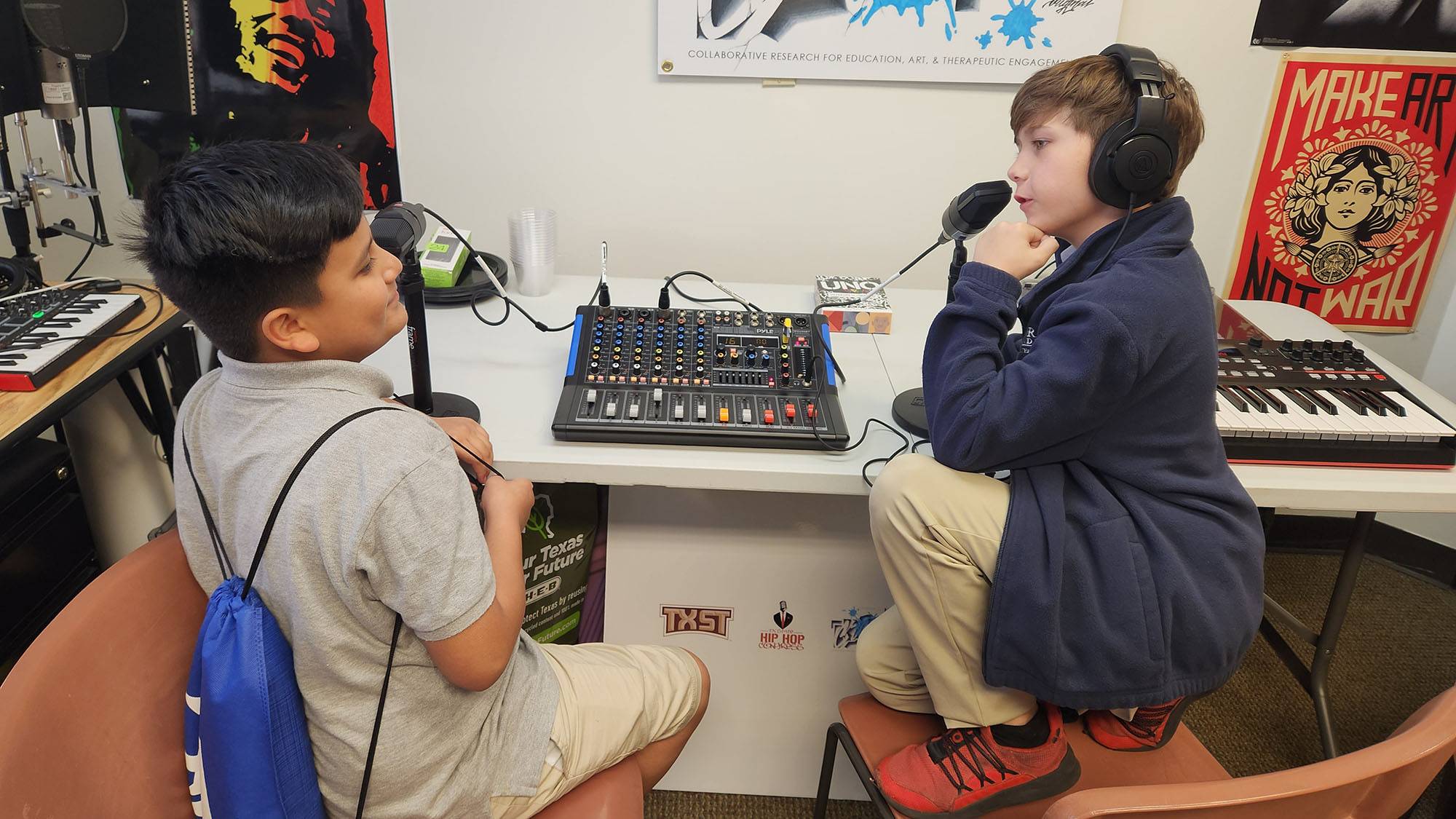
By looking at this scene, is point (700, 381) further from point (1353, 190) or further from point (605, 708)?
point (1353, 190)

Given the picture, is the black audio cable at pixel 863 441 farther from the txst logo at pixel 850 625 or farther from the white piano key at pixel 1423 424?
the white piano key at pixel 1423 424

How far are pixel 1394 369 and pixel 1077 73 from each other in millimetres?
884

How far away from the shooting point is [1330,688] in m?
2.00

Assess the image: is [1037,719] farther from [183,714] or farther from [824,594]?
[183,714]

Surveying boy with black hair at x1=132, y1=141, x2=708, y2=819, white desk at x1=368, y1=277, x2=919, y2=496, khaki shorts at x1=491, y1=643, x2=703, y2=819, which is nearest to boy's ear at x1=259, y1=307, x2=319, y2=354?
boy with black hair at x1=132, y1=141, x2=708, y2=819

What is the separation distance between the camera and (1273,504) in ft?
3.90

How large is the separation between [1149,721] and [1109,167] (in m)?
0.68

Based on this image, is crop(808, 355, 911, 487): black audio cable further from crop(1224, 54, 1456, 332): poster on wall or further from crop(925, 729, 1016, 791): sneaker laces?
crop(1224, 54, 1456, 332): poster on wall

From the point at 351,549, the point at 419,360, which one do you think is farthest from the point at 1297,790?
the point at 419,360

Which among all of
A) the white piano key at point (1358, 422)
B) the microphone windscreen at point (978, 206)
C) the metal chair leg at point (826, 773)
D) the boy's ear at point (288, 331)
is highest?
the microphone windscreen at point (978, 206)

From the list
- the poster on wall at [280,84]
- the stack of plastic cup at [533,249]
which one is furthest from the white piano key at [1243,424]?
the poster on wall at [280,84]

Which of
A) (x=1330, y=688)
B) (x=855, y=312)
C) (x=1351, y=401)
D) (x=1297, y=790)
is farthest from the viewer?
(x=1330, y=688)

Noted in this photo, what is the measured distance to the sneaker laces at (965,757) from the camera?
1068 millimetres

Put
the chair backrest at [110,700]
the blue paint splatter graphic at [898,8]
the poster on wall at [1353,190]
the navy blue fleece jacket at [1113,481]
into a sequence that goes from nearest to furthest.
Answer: the chair backrest at [110,700]
the navy blue fleece jacket at [1113,481]
the blue paint splatter graphic at [898,8]
the poster on wall at [1353,190]
